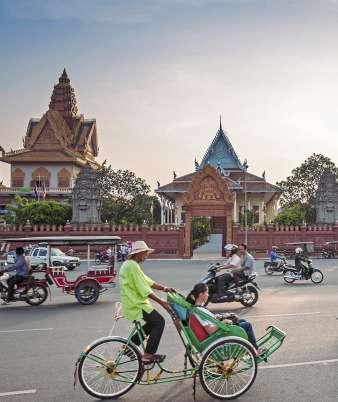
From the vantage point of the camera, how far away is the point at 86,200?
39219 millimetres

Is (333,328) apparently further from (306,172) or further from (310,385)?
(306,172)

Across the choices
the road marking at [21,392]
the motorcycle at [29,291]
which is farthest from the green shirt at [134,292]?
the motorcycle at [29,291]

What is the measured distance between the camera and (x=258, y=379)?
5.94 m

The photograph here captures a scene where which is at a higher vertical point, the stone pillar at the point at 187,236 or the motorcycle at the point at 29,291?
the stone pillar at the point at 187,236

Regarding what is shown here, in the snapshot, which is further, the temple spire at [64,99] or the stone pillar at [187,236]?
the temple spire at [64,99]

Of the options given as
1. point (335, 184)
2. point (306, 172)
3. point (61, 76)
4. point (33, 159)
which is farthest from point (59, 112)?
point (335, 184)

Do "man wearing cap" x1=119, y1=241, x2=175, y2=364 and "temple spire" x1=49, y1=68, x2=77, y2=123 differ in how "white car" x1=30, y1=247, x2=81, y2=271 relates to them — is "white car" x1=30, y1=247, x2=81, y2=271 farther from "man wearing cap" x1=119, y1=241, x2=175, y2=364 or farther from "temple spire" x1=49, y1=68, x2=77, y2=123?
"temple spire" x1=49, y1=68, x2=77, y2=123

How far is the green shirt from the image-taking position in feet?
18.2

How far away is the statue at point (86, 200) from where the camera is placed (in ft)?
128

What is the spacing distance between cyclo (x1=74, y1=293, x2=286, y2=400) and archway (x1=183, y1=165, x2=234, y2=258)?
30.4 metres

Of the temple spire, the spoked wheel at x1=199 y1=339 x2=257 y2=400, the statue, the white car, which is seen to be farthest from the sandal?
the temple spire

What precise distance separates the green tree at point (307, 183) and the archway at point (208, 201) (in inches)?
612

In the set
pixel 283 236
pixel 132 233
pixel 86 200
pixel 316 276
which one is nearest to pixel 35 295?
pixel 316 276

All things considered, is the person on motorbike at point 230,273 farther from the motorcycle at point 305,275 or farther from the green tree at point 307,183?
the green tree at point 307,183
